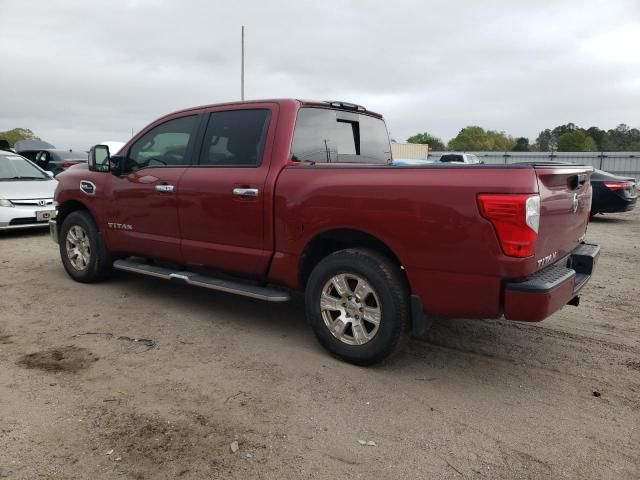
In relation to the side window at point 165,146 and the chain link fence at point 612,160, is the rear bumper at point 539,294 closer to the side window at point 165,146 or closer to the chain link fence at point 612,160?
the side window at point 165,146

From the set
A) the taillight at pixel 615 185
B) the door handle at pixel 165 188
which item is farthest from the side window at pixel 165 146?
the taillight at pixel 615 185

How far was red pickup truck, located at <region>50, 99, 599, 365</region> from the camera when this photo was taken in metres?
3.11

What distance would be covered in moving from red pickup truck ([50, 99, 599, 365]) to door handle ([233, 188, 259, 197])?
0.01 m

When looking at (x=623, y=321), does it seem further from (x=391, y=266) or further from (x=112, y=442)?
(x=112, y=442)

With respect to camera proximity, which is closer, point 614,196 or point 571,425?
point 571,425

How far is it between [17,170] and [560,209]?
9998mm

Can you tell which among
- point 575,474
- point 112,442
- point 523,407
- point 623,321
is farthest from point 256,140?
point 623,321

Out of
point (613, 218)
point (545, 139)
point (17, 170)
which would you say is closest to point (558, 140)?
point (545, 139)

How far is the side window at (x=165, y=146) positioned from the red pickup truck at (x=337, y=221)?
→ 0.02 m

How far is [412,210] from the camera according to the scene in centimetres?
333

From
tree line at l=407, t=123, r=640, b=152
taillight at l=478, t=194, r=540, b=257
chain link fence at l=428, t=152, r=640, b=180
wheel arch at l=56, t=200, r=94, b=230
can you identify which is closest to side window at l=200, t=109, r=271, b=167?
taillight at l=478, t=194, r=540, b=257

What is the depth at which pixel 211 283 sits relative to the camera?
4488mm

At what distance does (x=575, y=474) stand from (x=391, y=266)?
1.60 metres

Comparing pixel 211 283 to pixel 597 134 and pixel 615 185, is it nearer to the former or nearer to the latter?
pixel 615 185
